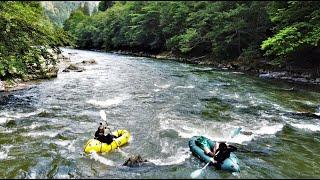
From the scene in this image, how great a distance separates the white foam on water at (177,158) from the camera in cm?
1074

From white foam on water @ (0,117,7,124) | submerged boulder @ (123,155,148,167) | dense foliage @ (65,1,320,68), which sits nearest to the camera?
submerged boulder @ (123,155,148,167)

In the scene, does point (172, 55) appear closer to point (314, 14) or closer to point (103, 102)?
point (314, 14)

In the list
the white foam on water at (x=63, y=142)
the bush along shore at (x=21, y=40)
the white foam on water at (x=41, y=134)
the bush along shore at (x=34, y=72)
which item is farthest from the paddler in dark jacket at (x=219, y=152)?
the bush along shore at (x=34, y=72)

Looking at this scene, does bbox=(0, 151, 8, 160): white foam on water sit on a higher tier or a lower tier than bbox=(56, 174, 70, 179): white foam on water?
lower

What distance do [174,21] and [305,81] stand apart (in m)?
23.4

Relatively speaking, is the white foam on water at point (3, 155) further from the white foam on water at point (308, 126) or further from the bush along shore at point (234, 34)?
the white foam on water at point (308, 126)

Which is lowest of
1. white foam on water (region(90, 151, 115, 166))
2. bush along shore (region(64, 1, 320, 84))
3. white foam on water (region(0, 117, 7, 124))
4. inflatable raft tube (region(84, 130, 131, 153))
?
white foam on water (region(0, 117, 7, 124))

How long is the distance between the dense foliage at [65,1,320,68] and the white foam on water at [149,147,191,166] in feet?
46.2

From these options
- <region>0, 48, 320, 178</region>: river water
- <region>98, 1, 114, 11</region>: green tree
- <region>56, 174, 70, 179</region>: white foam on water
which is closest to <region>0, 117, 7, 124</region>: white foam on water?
<region>0, 48, 320, 178</region>: river water

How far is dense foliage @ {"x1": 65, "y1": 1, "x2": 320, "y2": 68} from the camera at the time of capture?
24.6 m

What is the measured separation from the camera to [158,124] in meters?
14.5

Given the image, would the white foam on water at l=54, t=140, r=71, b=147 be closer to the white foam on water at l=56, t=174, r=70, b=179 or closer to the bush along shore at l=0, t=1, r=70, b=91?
the white foam on water at l=56, t=174, r=70, b=179

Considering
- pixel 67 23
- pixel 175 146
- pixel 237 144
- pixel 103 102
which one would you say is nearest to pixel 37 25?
pixel 103 102

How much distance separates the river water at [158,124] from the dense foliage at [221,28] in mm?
3893
